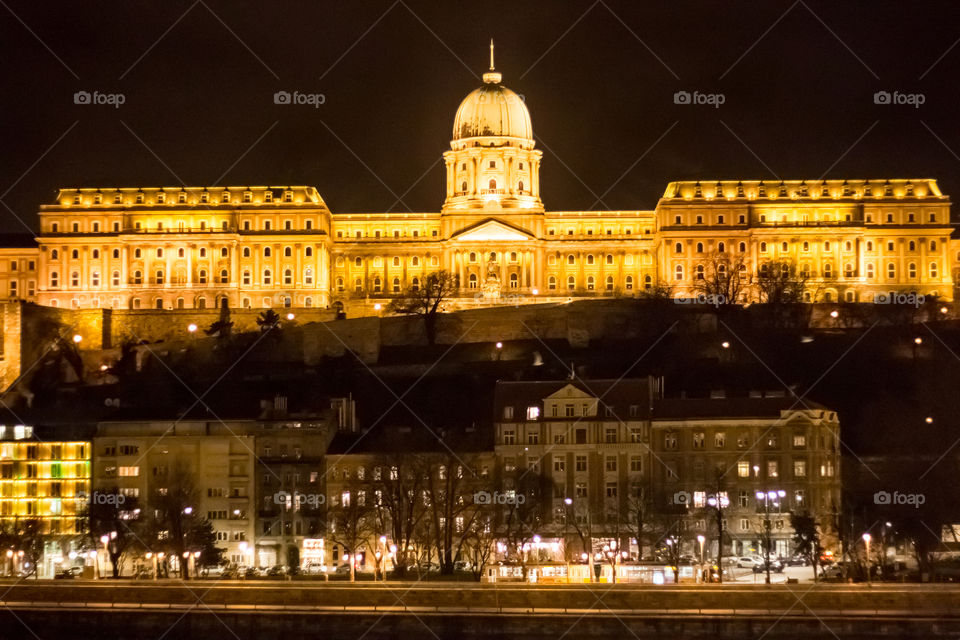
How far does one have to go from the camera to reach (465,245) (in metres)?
163

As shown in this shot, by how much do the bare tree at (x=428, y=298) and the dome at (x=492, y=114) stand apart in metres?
16.5

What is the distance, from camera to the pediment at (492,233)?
16256 centimetres

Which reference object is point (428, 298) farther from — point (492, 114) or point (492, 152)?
point (492, 114)

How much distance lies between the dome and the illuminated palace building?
30.4 feet

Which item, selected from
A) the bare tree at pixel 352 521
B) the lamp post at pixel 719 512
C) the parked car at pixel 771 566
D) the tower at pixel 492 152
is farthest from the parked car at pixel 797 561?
the tower at pixel 492 152

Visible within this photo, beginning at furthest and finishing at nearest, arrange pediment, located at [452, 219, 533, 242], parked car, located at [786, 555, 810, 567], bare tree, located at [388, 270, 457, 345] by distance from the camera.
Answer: pediment, located at [452, 219, 533, 242] → bare tree, located at [388, 270, 457, 345] → parked car, located at [786, 555, 810, 567]

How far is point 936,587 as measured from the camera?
7419cm

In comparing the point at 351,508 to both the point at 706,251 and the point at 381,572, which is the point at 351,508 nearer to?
the point at 381,572

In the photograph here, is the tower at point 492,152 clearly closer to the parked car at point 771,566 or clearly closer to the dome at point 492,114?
the dome at point 492,114

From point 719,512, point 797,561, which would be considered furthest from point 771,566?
point 797,561

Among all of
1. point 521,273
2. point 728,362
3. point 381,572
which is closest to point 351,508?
point 381,572

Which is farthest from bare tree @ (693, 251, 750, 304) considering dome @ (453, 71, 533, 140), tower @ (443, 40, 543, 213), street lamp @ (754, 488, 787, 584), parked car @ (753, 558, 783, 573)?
parked car @ (753, 558, 783, 573)

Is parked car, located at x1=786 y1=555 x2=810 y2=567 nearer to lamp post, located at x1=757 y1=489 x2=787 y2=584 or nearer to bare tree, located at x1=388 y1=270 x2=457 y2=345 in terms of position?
lamp post, located at x1=757 y1=489 x2=787 y2=584

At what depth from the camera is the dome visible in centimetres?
17262
